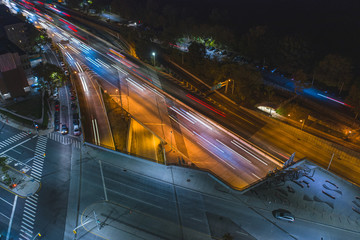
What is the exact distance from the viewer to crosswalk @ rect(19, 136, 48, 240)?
3588cm

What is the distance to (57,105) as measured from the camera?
6353cm

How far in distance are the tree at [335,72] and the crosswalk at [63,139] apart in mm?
60391

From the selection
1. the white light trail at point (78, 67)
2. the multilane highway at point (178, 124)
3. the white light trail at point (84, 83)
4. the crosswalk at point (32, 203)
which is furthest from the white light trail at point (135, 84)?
the crosswalk at point (32, 203)

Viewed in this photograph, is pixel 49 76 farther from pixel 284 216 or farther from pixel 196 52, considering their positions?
pixel 284 216

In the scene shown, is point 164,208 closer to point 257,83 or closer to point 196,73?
point 257,83

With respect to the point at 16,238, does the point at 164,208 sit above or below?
above

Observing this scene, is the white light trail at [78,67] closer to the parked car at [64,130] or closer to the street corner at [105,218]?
the parked car at [64,130]

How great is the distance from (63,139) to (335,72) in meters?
65.1

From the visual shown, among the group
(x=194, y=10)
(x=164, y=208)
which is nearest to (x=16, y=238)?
(x=164, y=208)

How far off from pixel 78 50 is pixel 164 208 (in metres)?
77.6

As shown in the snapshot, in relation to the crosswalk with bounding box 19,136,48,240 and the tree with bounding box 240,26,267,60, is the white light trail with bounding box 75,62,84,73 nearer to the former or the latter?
the crosswalk with bounding box 19,136,48,240

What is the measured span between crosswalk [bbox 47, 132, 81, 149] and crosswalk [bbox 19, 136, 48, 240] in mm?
2128

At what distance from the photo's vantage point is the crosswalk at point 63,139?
171 feet

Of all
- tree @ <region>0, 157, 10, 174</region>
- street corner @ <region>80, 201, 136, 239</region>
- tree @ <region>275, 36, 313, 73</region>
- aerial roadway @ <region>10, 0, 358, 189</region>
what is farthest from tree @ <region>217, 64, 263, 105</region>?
tree @ <region>0, 157, 10, 174</region>
